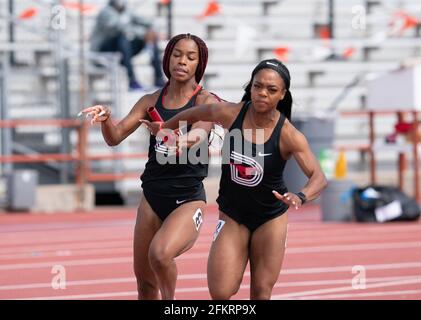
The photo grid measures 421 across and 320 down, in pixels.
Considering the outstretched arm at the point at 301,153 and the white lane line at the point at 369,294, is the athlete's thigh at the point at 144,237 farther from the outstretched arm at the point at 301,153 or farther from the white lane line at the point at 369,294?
the white lane line at the point at 369,294

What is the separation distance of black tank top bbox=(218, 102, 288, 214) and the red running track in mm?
2203

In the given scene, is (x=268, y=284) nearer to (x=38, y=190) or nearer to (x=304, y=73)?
(x=38, y=190)

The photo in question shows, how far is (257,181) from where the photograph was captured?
261 inches

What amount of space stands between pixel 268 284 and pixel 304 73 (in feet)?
53.0

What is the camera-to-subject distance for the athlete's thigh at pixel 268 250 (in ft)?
21.8

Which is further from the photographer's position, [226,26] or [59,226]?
[226,26]

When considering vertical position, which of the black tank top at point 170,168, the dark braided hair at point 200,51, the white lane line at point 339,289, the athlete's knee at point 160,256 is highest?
the dark braided hair at point 200,51

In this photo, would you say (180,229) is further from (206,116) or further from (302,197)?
(302,197)

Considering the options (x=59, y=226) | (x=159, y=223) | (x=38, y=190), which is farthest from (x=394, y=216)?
(x=159, y=223)

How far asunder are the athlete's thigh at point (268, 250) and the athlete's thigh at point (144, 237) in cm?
80

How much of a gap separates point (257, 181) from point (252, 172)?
7 centimetres

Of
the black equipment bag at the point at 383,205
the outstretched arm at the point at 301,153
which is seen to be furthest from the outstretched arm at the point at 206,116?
the black equipment bag at the point at 383,205

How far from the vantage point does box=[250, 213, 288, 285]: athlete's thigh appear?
21.8ft
